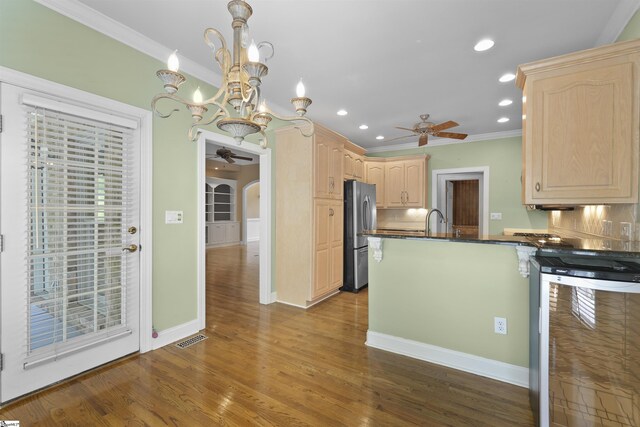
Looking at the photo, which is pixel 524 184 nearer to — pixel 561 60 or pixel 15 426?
pixel 561 60

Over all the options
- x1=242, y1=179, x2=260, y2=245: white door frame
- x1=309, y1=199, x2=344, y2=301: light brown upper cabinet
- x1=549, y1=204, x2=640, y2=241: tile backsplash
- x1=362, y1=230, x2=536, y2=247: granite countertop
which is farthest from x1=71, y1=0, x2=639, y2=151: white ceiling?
x1=242, y1=179, x2=260, y2=245: white door frame

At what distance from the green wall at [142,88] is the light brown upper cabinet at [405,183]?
412 cm

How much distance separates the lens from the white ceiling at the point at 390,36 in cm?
206

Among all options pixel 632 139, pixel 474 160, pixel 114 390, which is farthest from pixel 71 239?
pixel 474 160

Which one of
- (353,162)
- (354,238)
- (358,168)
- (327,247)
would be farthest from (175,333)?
(358,168)

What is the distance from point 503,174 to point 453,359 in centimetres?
→ 433

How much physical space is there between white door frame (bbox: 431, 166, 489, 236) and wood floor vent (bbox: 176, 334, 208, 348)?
497 centimetres

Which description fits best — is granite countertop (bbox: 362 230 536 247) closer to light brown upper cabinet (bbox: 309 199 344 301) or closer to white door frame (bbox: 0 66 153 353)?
light brown upper cabinet (bbox: 309 199 344 301)

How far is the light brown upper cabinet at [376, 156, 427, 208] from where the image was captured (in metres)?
5.93

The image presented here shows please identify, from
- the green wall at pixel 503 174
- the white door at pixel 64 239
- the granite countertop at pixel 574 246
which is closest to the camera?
the granite countertop at pixel 574 246

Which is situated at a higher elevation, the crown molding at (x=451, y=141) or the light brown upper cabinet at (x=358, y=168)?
the crown molding at (x=451, y=141)

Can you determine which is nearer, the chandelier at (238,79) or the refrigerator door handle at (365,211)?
the chandelier at (238,79)

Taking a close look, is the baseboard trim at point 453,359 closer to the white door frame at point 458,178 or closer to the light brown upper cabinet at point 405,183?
the white door frame at point 458,178

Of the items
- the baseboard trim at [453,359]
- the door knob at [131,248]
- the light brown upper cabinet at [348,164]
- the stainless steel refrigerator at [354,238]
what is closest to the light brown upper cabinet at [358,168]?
the light brown upper cabinet at [348,164]
